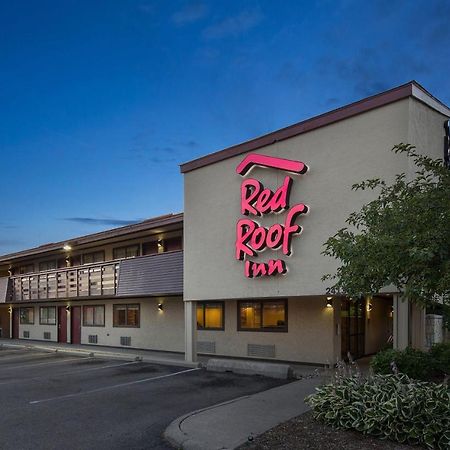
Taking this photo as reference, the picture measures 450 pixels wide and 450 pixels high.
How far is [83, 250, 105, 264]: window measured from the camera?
27562mm

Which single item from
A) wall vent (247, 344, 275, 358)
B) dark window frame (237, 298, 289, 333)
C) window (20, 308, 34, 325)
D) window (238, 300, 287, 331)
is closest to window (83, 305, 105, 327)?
window (20, 308, 34, 325)

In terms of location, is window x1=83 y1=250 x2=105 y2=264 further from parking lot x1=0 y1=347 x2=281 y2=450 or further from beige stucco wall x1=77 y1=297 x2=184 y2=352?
parking lot x1=0 y1=347 x2=281 y2=450

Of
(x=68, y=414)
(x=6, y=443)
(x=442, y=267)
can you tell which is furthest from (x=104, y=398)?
(x=442, y=267)

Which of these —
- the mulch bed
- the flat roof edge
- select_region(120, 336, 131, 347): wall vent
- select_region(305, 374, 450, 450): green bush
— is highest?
the flat roof edge

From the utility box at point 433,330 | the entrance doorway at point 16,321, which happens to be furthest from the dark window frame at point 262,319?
the entrance doorway at point 16,321

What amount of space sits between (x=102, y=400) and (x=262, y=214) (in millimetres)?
7049

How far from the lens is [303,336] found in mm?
17531

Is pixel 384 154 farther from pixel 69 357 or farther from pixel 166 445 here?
pixel 69 357

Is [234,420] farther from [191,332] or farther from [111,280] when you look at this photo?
[111,280]

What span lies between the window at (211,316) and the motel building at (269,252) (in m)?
0.04

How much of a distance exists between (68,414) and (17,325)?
28.7 meters

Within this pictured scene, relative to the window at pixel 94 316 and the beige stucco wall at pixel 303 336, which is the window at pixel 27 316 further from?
the beige stucco wall at pixel 303 336

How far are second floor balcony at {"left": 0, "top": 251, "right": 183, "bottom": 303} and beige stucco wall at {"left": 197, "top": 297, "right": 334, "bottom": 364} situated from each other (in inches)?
140

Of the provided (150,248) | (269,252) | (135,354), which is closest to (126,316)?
(135,354)
